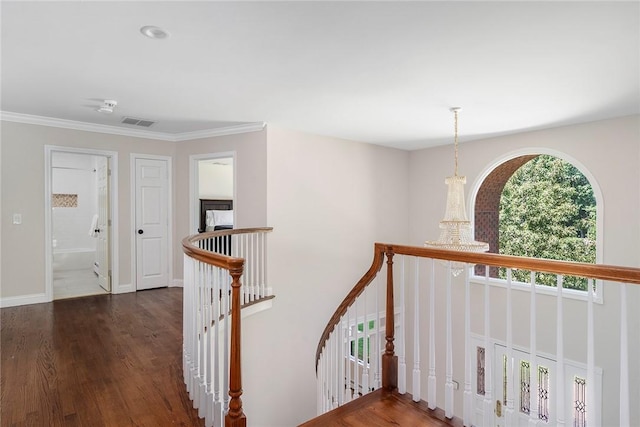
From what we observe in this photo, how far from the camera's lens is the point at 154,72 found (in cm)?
291

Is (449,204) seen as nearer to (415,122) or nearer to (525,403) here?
(415,122)

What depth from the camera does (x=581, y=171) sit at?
4.63 m

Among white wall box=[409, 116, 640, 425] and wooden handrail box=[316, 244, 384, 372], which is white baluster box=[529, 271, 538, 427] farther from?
white wall box=[409, 116, 640, 425]

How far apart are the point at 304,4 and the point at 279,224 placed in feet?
10.6

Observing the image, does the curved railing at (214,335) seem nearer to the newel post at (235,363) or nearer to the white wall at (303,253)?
the newel post at (235,363)

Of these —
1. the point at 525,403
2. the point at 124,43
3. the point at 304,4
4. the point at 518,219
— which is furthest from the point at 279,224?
the point at 518,219

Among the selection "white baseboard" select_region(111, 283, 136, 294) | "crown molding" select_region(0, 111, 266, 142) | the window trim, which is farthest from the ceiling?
"white baseboard" select_region(111, 283, 136, 294)

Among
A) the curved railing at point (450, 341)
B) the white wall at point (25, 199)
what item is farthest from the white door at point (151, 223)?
the curved railing at point (450, 341)

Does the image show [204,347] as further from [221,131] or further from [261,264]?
[221,131]

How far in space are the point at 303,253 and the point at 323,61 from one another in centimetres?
303

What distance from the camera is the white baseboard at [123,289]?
500 cm

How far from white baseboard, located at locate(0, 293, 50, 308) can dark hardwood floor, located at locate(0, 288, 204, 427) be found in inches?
5.0

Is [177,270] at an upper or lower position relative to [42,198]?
lower

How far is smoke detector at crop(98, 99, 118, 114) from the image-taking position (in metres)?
3.69
